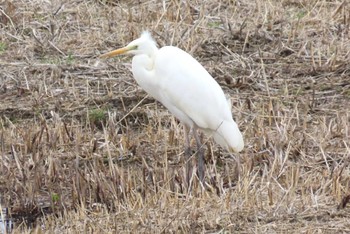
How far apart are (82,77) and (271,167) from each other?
2.36m

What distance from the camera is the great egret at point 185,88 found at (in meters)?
6.68

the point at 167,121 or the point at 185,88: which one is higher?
the point at 185,88

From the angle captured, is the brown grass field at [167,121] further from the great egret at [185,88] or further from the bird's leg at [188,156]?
the great egret at [185,88]

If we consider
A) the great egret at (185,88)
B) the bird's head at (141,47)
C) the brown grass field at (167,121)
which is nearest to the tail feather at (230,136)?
the great egret at (185,88)

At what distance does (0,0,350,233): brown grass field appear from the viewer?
5680 mm

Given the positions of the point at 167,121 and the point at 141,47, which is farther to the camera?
the point at 167,121

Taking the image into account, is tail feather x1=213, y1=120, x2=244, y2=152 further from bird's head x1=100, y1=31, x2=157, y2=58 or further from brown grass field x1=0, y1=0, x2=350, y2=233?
bird's head x1=100, y1=31, x2=157, y2=58

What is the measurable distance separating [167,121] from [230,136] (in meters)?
1.12

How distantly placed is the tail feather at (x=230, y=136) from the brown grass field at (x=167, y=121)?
12cm

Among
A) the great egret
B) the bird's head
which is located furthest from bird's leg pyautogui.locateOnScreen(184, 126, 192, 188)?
the bird's head

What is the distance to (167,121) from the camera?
7.60 meters

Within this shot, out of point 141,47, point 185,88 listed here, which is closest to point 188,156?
point 185,88

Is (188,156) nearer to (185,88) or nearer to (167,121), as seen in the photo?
(185,88)

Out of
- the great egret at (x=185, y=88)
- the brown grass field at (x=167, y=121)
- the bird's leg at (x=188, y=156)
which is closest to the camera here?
the brown grass field at (x=167, y=121)
